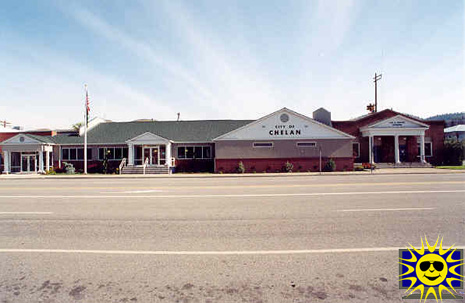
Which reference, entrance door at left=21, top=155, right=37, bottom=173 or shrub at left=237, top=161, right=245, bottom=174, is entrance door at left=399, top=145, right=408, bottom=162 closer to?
shrub at left=237, top=161, right=245, bottom=174

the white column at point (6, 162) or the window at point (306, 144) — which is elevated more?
the window at point (306, 144)

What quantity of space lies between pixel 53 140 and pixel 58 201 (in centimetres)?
2700

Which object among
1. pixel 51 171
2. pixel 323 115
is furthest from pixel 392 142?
pixel 51 171

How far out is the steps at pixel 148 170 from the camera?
26934mm

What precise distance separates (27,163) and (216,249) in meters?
36.9

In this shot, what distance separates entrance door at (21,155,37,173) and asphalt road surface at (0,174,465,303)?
2897cm

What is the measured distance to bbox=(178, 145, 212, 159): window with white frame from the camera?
29.6 metres

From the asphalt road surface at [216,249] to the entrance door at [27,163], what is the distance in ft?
95.1

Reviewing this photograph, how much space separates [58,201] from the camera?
9.78 m

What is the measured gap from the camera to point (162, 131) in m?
32.1

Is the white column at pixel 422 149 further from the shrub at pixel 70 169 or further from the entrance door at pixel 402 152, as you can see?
the shrub at pixel 70 169

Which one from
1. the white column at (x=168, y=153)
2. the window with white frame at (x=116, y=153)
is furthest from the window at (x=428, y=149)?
the window with white frame at (x=116, y=153)

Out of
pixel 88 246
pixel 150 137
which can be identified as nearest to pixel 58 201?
pixel 88 246

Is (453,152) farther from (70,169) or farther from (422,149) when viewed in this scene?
(70,169)
